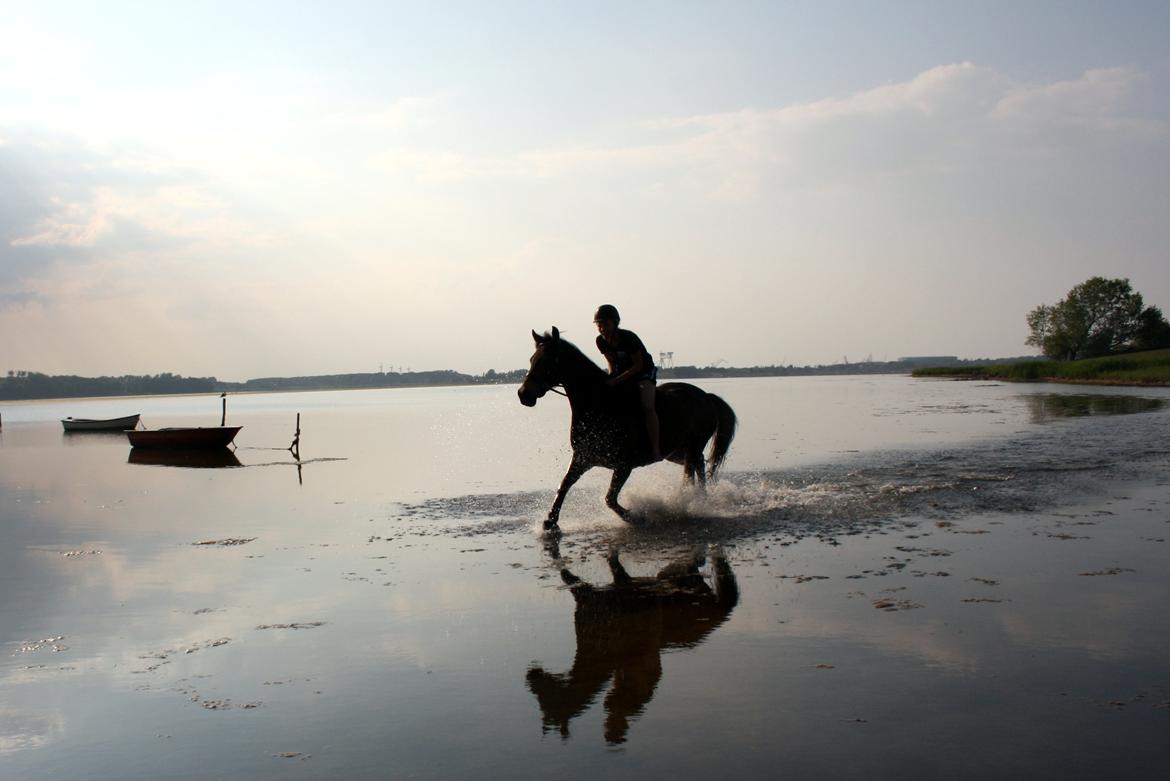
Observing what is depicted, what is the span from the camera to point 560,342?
10.6m

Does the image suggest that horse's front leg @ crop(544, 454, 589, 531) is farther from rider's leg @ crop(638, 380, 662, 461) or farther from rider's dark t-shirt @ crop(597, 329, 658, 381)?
rider's dark t-shirt @ crop(597, 329, 658, 381)

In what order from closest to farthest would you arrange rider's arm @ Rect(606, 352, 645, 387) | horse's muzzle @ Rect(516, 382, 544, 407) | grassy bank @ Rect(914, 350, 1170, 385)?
horse's muzzle @ Rect(516, 382, 544, 407) → rider's arm @ Rect(606, 352, 645, 387) → grassy bank @ Rect(914, 350, 1170, 385)

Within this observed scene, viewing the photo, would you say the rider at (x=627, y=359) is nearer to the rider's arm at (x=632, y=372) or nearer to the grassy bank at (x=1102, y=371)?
the rider's arm at (x=632, y=372)

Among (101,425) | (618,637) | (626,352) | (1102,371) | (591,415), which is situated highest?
(1102,371)

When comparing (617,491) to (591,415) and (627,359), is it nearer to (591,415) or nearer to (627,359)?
(591,415)

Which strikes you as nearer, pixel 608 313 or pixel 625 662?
pixel 625 662

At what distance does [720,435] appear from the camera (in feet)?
43.1

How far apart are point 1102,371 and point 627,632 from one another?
7597 cm

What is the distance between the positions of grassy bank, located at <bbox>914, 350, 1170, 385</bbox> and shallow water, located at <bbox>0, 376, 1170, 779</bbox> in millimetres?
55618

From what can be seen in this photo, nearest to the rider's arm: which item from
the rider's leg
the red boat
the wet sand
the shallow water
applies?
the rider's leg

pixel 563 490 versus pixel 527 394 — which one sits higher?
pixel 527 394

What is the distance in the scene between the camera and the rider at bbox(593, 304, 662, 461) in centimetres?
1082

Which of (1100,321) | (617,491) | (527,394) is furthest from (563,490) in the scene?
(1100,321)

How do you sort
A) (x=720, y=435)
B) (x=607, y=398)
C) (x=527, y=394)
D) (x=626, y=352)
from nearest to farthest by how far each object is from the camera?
1. (x=527, y=394)
2. (x=607, y=398)
3. (x=626, y=352)
4. (x=720, y=435)
